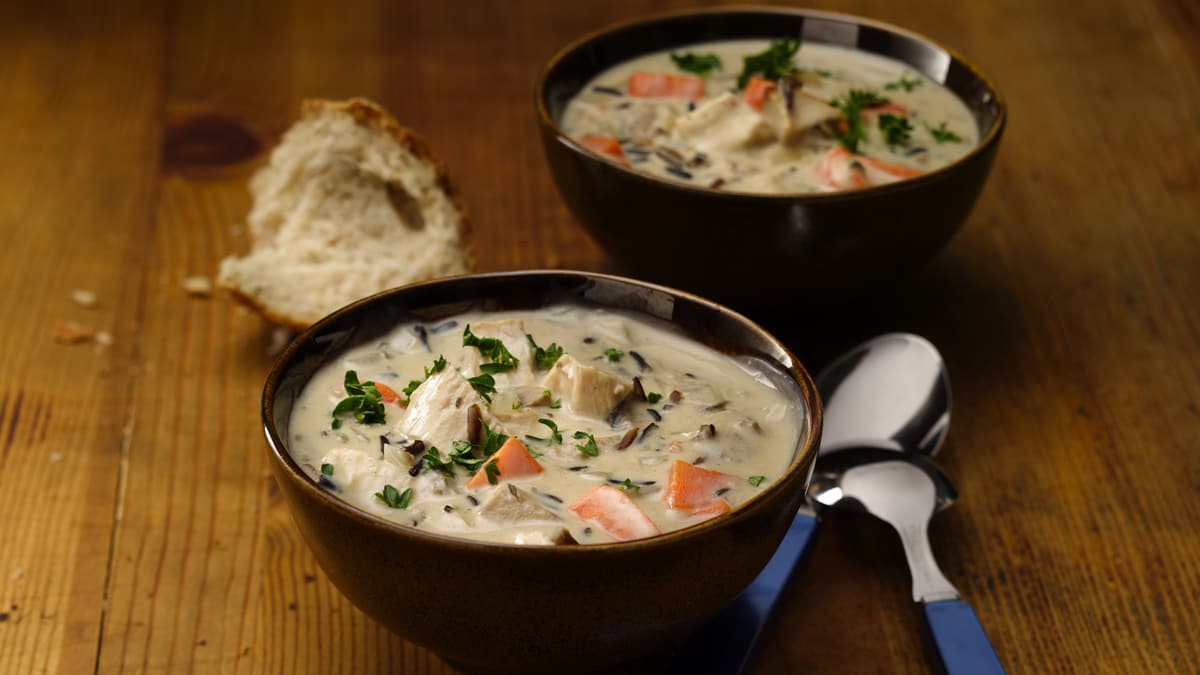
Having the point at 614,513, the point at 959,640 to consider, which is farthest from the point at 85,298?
the point at 959,640

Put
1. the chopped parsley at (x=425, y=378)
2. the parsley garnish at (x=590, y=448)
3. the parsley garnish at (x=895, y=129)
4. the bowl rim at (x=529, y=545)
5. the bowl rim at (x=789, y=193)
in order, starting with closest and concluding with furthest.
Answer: the bowl rim at (x=529, y=545), the parsley garnish at (x=590, y=448), the chopped parsley at (x=425, y=378), the bowl rim at (x=789, y=193), the parsley garnish at (x=895, y=129)

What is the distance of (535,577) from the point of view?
65.4 inches

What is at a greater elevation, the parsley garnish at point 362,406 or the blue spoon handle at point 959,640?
the parsley garnish at point 362,406

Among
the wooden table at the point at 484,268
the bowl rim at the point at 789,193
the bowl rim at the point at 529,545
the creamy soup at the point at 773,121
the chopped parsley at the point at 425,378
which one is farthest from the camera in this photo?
the creamy soup at the point at 773,121

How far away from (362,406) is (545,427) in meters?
0.26

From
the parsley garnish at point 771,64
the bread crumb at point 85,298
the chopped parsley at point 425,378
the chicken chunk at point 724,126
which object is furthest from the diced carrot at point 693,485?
the bread crumb at point 85,298

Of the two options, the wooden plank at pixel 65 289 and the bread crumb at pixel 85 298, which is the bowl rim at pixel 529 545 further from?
the bread crumb at pixel 85 298

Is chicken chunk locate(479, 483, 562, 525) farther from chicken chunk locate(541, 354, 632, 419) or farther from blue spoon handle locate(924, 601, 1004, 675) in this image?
blue spoon handle locate(924, 601, 1004, 675)

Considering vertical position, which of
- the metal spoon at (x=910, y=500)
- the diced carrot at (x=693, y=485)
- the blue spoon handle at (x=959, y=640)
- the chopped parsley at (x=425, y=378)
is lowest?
the metal spoon at (x=910, y=500)

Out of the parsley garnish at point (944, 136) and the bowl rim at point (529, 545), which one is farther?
the parsley garnish at point (944, 136)

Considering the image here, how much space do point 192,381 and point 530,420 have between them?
105 cm

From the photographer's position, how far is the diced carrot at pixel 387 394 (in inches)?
80.7

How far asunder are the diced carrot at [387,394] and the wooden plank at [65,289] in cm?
60

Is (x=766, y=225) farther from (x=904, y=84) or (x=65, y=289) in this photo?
(x=65, y=289)
